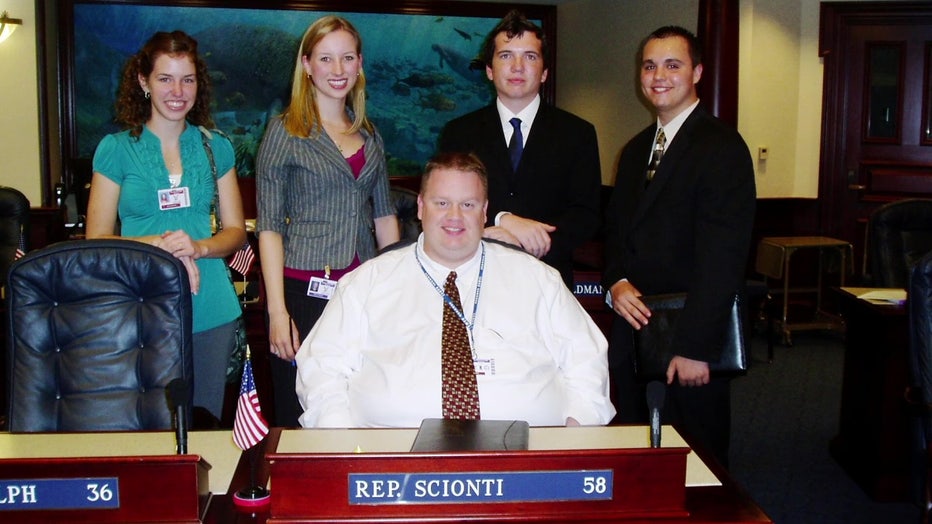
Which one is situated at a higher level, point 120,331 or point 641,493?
point 120,331

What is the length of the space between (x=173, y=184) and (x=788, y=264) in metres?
5.22

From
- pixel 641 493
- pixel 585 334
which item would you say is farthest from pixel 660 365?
pixel 641 493

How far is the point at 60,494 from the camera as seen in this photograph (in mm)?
1567

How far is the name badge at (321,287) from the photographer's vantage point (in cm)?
272

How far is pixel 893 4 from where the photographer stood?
6.91 m

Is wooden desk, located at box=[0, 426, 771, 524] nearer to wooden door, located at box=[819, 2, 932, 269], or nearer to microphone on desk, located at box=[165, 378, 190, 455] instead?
microphone on desk, located at box=[165, 378, 190, 455]

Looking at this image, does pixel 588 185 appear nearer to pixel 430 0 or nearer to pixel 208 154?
pixel 208 154

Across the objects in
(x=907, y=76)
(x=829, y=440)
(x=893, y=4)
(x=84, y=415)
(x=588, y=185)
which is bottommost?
(x=829, y=440)

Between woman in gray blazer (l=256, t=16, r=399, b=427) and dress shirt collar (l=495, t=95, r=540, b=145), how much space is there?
483mm

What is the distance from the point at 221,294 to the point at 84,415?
0.59 meters

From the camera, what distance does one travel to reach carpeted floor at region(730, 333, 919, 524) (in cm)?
358

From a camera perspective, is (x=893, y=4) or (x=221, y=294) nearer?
(x=221, y=294)

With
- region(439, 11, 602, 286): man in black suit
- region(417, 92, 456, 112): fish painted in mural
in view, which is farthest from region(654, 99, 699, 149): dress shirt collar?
region(417, 92, 456, 112): fish painted in mural

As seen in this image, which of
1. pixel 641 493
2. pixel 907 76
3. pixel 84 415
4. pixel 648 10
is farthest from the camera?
pixel 648 10
